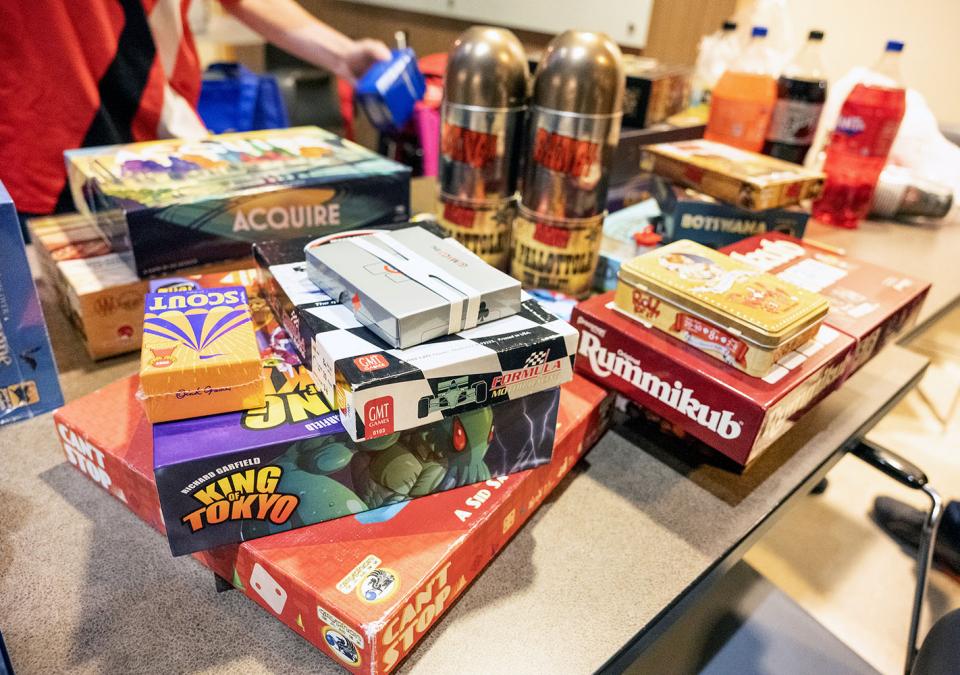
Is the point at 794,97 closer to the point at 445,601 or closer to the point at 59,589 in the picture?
the point at 445,601

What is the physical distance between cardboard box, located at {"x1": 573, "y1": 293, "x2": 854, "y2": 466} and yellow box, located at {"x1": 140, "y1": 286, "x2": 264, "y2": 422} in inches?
14.0

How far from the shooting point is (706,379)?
2.04ft

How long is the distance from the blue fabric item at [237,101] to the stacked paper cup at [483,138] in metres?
1.14

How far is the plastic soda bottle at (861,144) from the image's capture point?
1.25 meters

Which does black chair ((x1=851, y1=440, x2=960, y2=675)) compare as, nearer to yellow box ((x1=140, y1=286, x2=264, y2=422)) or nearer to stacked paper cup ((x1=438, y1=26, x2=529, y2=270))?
stacked paper cup ((x1=438, y1=26, x2=529, y2=270))

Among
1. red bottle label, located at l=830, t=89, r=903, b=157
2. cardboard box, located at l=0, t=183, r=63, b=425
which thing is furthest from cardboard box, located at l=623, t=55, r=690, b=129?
cardboard box, located at l=0, t=183, r=63, b=425

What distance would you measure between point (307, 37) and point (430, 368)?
129cm

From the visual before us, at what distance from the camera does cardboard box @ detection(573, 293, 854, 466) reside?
0.61 metres

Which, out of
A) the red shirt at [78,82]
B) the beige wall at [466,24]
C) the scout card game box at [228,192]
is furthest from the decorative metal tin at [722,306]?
the beige wall at [466,24]

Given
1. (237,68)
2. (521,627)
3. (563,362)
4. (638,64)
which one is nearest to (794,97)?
(638,64)

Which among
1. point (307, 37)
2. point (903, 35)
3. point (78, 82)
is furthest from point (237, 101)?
point (903, 35)

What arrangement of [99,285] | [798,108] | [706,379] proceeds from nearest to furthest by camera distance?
[706,379] < [99,285] < [798,108]

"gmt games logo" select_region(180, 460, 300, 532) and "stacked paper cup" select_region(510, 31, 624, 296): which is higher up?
"stacked paper cup" select_region(510, 31, 624, 296)

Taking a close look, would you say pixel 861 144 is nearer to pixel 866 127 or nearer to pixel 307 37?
pixel 866 127
